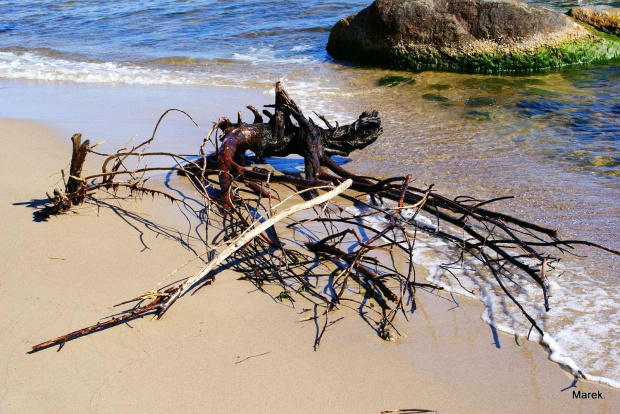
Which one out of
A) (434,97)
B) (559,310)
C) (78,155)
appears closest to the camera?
(559,310)

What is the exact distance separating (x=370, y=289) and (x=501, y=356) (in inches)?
26.8

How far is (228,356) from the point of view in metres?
2.33

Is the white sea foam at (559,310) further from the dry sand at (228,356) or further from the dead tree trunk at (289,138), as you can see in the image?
the dead tree trunk at (289,138)

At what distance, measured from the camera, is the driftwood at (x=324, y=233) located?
2.62m

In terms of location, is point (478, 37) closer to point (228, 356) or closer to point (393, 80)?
point (393, 80)

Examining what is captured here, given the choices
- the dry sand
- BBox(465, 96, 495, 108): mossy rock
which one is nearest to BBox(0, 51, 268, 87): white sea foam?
BBox(465, 96, 495, 108): mossy rock

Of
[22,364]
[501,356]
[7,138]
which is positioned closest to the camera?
[22,364]

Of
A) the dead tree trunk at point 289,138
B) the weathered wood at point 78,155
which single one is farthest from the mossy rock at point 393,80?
the weathered wood at point 78,155

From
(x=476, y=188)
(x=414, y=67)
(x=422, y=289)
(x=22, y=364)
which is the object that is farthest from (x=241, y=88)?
(x=22, y=364)

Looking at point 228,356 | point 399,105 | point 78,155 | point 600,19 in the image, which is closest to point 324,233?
point 228,356

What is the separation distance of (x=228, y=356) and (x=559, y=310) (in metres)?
1.65

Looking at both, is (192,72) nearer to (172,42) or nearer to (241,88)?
(241,88)

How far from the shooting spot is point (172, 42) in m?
10.2

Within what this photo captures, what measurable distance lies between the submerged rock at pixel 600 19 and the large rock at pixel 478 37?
0.45m
